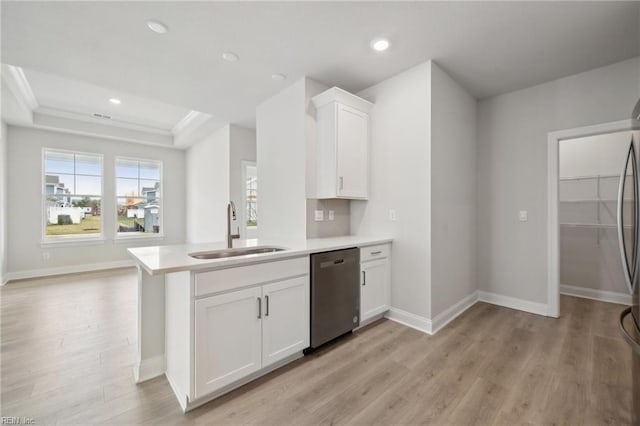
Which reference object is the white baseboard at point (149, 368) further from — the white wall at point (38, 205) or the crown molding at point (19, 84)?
the white wall at point (38, 205)

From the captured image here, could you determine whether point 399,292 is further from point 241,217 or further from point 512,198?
point 241,217

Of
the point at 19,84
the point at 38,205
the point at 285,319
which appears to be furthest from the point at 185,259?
the point at 38,205

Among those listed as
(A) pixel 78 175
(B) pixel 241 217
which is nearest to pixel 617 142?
(B) pixel 241 217

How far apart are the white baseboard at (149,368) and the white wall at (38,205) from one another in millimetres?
Result: 4789

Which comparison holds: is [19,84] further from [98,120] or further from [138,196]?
[138,196]

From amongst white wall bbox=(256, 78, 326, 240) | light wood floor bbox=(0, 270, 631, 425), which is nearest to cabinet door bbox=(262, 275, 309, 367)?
light wood floor bbox=(0, 270, 631, 425)

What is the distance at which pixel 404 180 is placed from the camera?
2891 millimetres

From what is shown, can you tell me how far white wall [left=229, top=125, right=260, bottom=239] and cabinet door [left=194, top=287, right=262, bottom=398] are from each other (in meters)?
3.20

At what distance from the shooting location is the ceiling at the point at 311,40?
2.00 meters

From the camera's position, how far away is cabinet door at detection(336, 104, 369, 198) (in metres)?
2.89

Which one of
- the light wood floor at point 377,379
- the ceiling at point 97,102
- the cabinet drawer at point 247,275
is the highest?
the ceiling at point 97,102

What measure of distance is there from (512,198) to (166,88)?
4.53 meters

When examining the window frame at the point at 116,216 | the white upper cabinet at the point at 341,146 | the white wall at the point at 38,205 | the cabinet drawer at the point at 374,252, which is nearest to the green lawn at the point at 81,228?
the white wall at the point at 38,205

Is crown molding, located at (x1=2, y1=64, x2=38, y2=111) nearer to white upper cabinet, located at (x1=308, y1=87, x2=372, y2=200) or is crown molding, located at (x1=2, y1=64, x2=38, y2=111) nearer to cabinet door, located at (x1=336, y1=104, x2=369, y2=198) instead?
white upper cabinet, located at (x1=308, y1=87, x2=372, y2=200)
